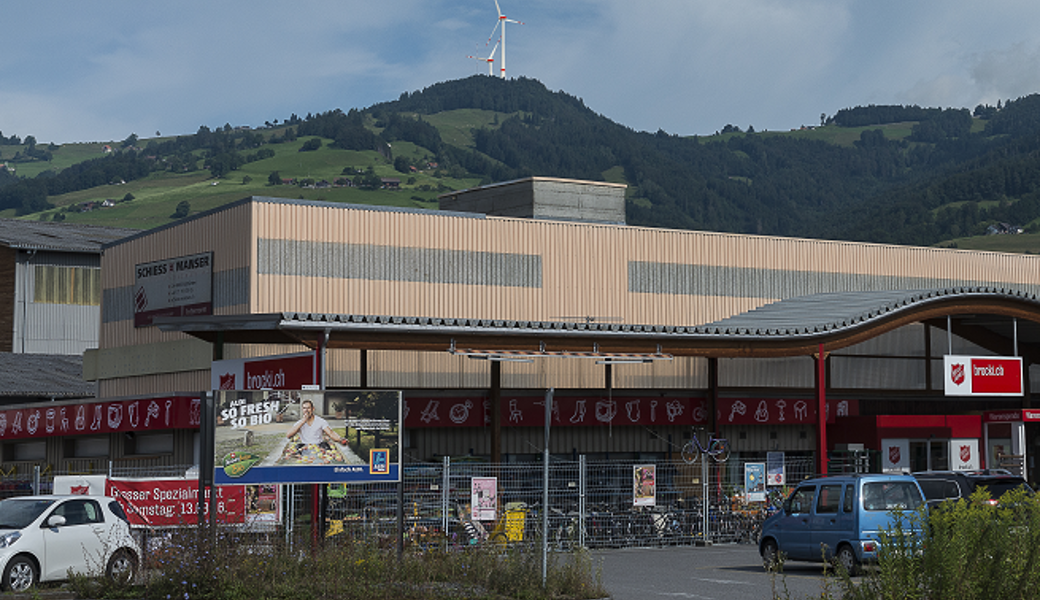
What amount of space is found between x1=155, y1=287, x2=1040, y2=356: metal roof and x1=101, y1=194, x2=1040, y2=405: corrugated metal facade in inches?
120

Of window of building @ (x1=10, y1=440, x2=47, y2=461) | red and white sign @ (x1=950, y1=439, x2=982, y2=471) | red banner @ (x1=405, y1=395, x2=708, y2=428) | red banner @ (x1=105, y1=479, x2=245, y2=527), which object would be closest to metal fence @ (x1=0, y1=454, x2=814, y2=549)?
red banner @ (x1=105, y1=479, x2=245, y2=527)

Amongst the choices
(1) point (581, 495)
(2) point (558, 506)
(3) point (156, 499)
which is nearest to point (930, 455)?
(2) point (558, 506)

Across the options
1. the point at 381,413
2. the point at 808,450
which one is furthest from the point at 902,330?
the point at 381,413

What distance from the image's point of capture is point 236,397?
15094mm

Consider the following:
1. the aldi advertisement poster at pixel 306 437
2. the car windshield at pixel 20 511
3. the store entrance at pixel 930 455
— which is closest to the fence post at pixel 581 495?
the aldi advertisement poster at pixel 306 437

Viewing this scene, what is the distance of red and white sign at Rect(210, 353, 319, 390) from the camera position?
21.2m

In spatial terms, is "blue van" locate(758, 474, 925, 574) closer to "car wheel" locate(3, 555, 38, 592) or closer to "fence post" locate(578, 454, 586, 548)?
"fence post" locate(578, 454, 586, 548)

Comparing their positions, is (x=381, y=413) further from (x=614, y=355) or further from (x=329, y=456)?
(x=614, y=355)

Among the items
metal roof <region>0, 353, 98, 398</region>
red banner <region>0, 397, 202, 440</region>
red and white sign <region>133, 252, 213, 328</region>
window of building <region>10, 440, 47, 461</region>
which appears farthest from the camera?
metal roof <region>0, 353, 98, 398</region>

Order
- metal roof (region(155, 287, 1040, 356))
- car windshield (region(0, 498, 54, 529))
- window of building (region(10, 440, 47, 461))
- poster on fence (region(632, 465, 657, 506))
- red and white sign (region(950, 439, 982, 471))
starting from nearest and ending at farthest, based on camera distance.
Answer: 1. car windshield (region(0, 498, 54, 529))
2. metal roof (region(155, 287, 1040, 356))
3. poster on fence (region(632, 465, 657, 506))
4. red and white sign (region(950, 439, 982, 471))
5. window of building (region(10, 440, 47, 461))

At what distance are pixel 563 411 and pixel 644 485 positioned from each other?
7.81 meters

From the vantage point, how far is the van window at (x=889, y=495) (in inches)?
754

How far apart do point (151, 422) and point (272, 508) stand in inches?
504

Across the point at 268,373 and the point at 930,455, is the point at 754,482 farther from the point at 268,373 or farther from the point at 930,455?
the point at 268,373
